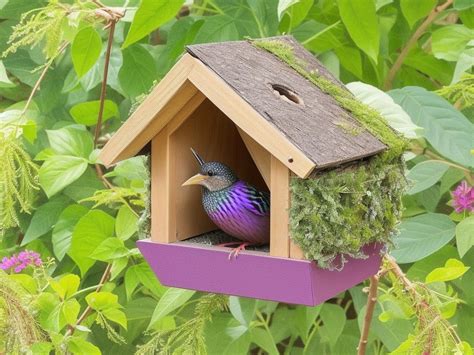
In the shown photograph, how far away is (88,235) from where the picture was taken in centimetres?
161

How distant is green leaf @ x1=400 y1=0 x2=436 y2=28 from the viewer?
66.0 inches

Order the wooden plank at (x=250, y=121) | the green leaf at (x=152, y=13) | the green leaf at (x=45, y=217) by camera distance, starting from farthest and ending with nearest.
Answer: the green leaf at (x=45, y=217) → the green leaf at (x=152, y=13) → the wooden plank at (x=250, y=121)

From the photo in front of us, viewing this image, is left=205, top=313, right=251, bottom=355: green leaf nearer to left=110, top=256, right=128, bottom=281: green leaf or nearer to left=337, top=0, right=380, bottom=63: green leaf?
left=110, top=256, right=128, bottom=281: green leaf

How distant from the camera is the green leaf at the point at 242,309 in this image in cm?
145

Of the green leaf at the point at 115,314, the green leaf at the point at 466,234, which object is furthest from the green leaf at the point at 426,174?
the green leaf at the point at 115,314

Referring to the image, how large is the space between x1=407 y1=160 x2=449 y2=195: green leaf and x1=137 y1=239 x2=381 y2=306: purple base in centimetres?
31

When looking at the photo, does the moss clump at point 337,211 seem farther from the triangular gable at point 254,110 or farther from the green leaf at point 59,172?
the green leaf at point 59,172

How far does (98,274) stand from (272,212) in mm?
892

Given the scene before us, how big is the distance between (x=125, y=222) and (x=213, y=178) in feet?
1.50

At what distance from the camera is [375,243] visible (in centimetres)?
120

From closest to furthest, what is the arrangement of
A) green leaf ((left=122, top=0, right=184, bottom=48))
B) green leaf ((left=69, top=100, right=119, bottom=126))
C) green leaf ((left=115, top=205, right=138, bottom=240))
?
green leaf ((left=122, top=0, right=184, bottom=48)) → green leaf ((left=115, top=205, right=138, bottom=240)) → green leaf ((left=69, top=100, right=119, bottom=126))

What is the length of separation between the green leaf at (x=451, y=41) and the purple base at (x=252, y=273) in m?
0.54

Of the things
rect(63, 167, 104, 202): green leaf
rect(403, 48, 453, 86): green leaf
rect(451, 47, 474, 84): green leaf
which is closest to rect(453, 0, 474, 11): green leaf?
rect(451, 47, 474, 84): green leaf

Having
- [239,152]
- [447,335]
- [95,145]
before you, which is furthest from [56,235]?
[447,335]
